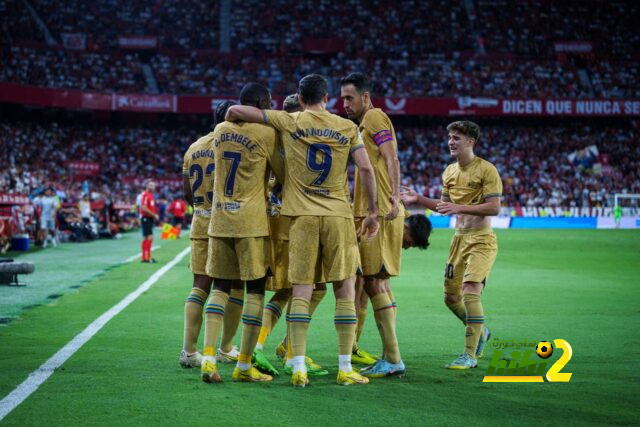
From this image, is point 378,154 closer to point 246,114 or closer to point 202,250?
point 246,114

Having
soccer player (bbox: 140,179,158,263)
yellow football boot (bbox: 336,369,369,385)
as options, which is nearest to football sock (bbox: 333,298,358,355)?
yellow football boot (bbox: 336,369,369,385)

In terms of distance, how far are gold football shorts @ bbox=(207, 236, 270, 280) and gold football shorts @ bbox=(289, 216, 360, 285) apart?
29 cm

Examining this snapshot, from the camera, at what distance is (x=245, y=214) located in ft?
21.3

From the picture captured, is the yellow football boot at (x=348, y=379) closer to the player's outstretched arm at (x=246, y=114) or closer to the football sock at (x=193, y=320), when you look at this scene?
the football sock at (x=193, y=320)

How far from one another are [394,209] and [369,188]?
53 centimetres

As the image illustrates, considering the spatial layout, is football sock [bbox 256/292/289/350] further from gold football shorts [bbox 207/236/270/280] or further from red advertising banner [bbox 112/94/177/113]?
red advertising banner [bbox 112/94/177/113]

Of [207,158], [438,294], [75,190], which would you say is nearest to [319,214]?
[207,158]

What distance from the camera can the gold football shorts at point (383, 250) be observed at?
684cm

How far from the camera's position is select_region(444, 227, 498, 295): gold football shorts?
7500mm

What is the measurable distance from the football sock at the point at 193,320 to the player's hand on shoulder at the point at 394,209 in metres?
1.82

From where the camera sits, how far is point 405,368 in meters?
6.95

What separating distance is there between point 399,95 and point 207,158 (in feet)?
162

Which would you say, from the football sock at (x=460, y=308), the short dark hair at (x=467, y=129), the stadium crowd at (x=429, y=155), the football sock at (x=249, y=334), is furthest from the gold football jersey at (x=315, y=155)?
the stadium crowd at (x=429, y=155)

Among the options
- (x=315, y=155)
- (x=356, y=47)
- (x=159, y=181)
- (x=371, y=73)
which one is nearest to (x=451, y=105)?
(x=371, y=73)
